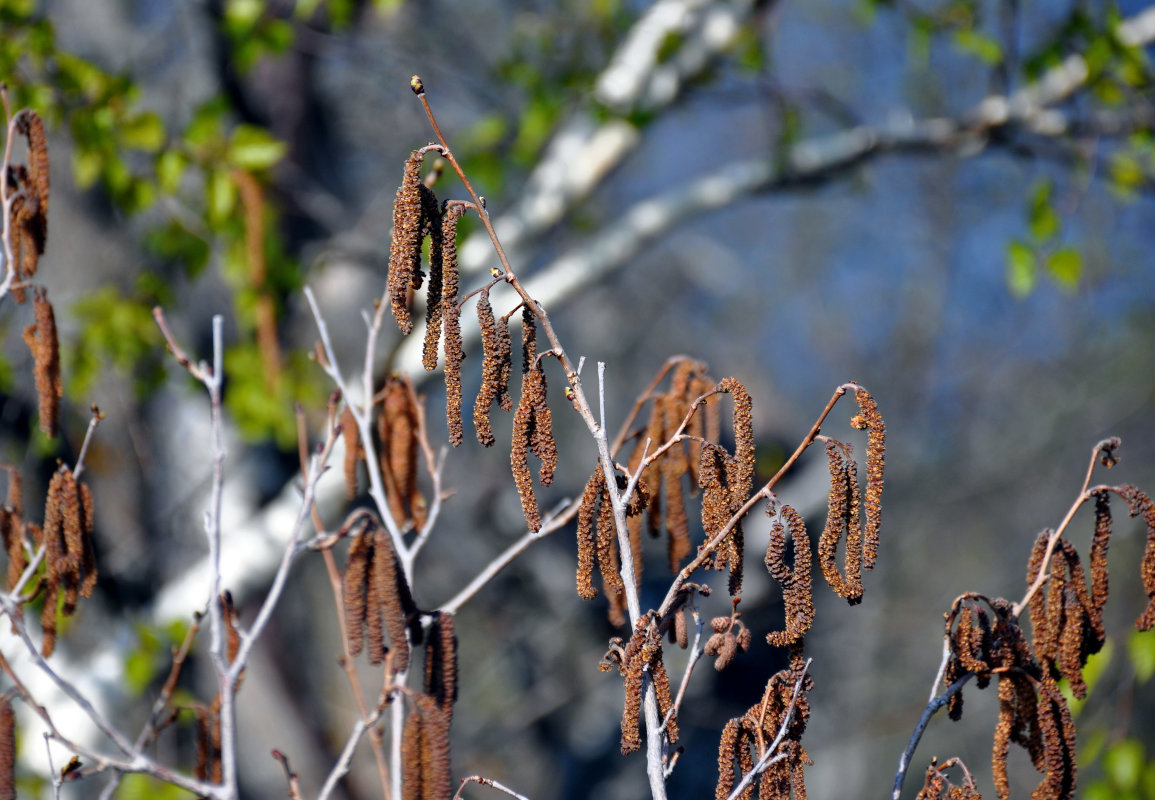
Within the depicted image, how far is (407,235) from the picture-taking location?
Result: 106 cm

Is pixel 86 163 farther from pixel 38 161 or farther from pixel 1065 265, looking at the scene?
pixel 1065 265

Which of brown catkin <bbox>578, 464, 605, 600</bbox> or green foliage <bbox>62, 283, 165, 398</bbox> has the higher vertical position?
green foliage <bbox>62, 283, 165, 398</bbox>

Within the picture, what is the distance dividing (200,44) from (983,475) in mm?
8862

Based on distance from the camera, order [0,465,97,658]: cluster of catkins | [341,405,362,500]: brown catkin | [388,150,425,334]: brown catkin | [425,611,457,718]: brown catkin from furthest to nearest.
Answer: [341,405,362,500]: brown catkin < [0,465,97,658]: cluster of catkins < [425,611,457,718]: brown catkin < [388,150,425,334]: brown catkin

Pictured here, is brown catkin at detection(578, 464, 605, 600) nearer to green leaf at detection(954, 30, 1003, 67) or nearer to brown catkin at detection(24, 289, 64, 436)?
brown catkin at detection(24, 289, 64, 436)

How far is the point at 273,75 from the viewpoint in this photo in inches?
184

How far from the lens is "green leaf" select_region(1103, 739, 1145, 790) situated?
2930 mm

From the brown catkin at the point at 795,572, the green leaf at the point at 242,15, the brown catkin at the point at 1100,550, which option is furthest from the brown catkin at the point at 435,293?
the green leaf at the point at 242,15

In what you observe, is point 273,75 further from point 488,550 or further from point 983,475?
point 983,475

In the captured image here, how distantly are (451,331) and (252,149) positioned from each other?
212 centimetres

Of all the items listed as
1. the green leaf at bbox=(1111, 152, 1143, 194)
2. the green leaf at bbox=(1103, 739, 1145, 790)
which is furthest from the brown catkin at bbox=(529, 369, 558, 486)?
the green leaf at bbox=(1111, 152, 1143, 194)

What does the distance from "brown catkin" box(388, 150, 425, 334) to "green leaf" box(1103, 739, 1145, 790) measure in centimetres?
308

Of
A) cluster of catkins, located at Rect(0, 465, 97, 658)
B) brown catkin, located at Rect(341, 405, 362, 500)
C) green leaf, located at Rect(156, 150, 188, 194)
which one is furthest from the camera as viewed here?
green leaf, located at Rect(156, 150, 188, 194)

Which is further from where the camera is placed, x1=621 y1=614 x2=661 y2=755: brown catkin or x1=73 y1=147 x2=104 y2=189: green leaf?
x1=73 y1=147 x2=104 y2=189: green leaf
